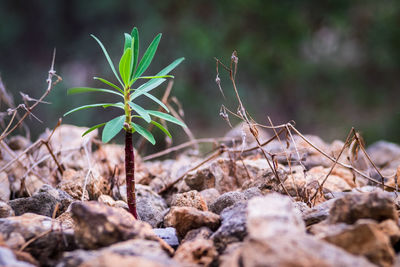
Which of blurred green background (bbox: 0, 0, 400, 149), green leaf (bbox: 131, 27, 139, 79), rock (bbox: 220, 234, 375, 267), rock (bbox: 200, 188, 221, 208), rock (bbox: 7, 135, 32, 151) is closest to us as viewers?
rock (bbox: 220, 234, 375, 267)

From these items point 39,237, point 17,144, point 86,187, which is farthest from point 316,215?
point 17,144

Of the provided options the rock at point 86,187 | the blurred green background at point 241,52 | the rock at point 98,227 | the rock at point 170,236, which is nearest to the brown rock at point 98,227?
the rock at point 98,227

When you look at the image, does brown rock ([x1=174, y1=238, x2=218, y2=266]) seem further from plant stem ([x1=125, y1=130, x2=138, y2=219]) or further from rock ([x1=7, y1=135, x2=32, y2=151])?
rock ([x1=7, y1=135, x2=32, y2=151])

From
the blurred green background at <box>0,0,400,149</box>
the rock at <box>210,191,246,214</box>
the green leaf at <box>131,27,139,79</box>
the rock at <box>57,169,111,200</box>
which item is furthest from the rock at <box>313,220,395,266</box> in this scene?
the blurred green background at <box>0,0,400,149</box>

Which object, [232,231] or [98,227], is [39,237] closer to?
[98,227]

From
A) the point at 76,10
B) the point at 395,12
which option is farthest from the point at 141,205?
the point at 395,12

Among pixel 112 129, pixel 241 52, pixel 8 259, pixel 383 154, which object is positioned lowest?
pixel 8 259
